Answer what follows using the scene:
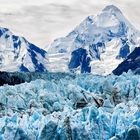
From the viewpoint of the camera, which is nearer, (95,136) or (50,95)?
(95,136)

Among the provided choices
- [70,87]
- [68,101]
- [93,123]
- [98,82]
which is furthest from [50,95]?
[93,123]

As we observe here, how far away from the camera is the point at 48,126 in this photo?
85.1 m

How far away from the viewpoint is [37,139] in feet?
279

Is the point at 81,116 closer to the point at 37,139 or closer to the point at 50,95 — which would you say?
the point at 37,139

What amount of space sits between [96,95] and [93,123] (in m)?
76.0

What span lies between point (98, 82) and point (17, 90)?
3988 cm

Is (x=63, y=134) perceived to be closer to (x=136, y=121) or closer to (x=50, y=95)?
(x=136, y=121)

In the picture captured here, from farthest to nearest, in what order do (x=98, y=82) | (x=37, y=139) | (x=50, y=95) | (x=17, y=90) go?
(x=98, y=82)
(x=17, y=90)
(x=50, y=95)
(x=37, y=139)

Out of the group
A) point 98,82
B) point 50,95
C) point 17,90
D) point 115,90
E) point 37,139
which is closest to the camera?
point 37,139

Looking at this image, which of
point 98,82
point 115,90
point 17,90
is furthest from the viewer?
point 98,82

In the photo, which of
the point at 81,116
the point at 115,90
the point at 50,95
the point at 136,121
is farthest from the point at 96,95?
the point at 136,121

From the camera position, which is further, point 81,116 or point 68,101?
point 68,101

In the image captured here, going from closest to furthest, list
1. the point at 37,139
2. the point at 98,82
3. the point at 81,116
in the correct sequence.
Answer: the point at 37,139
the point at 81,116
the point at 98,82

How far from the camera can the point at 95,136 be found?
86.9m
